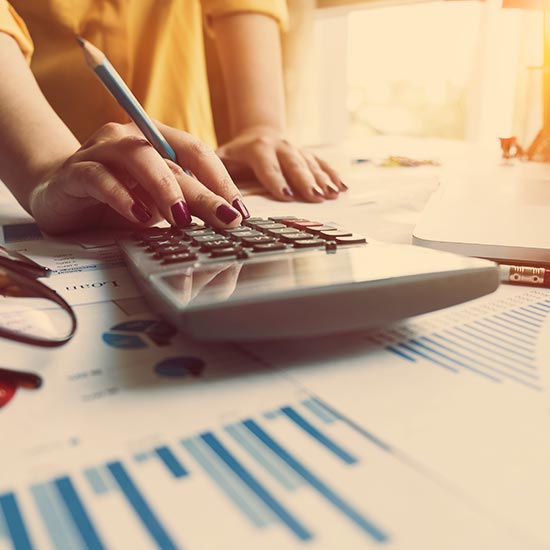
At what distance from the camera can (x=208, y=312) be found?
0.19m

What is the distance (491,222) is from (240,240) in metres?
0.17

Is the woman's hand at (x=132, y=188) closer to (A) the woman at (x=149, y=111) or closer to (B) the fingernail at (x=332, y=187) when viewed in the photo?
(A) the woman at (x=149, y=111)

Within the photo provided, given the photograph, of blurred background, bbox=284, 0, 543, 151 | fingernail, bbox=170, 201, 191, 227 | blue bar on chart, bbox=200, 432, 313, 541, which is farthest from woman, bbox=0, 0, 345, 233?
blurred background, bbox=284, 0, 543, 151

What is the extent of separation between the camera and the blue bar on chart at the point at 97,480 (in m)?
0.13

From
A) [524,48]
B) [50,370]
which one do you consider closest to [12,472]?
[50,370]

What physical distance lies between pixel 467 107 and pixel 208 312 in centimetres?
136

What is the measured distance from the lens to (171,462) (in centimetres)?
14

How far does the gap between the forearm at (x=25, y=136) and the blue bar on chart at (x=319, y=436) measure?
0.34m

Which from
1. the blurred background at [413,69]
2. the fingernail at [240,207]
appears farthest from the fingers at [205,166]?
the blurred background at [413,69]

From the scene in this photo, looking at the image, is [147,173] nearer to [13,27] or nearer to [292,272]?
[292,272]

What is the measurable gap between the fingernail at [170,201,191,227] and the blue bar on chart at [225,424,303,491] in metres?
0.21

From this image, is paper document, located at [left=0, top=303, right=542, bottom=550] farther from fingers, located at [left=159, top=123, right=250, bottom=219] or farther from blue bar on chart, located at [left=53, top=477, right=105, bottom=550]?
fingers, located at [left=159, top=123, right=250, bottom=219]

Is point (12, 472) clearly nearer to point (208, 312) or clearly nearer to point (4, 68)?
point (208, 312)

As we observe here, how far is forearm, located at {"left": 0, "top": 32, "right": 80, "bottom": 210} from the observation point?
0.46 m
